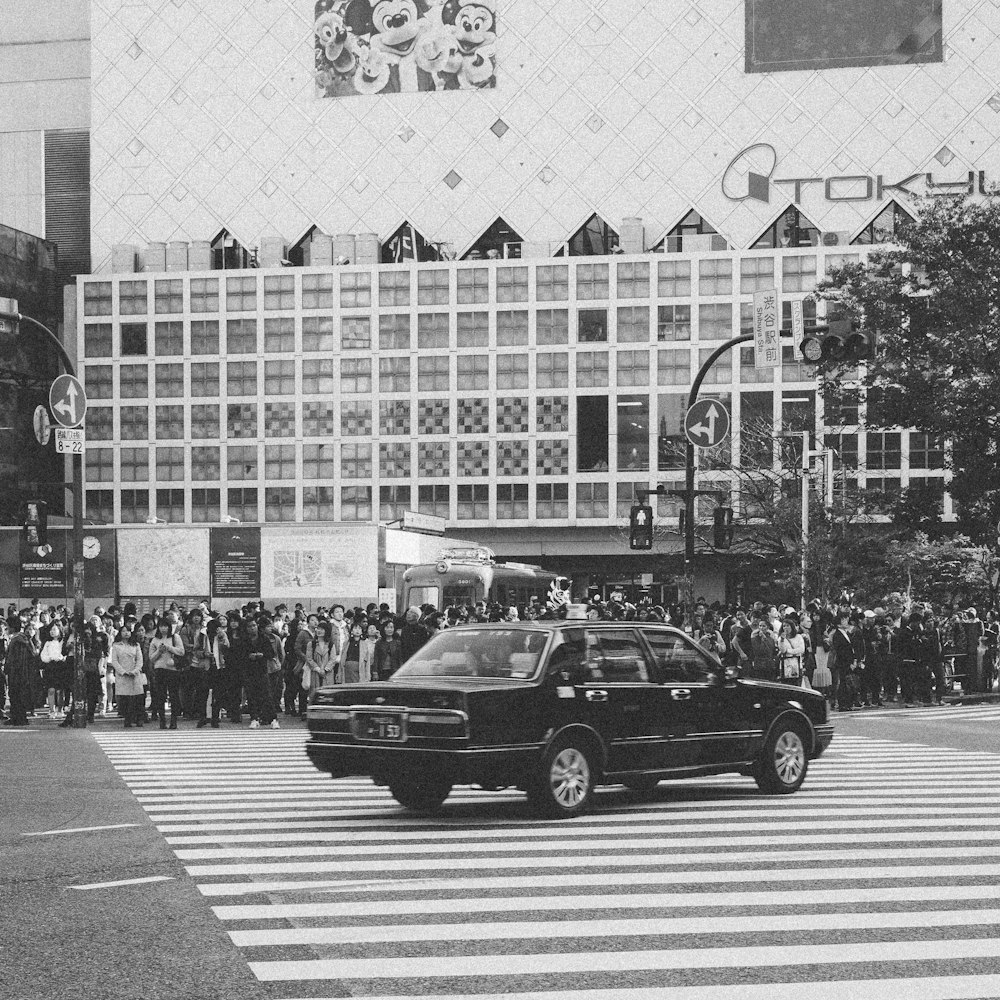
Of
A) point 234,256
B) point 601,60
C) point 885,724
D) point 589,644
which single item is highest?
point 601,60

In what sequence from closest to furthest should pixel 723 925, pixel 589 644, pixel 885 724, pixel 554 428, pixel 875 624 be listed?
pixel 723 925 → pixel 589 644 → pixel 885 724 → pixel 875 624 → pixel 554 428

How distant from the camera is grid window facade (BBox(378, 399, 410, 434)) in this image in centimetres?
8538

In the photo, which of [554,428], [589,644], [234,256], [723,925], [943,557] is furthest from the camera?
[234,256]

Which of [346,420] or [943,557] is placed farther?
[346,420]

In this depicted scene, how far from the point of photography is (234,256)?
91000mm

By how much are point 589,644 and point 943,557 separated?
28402mm

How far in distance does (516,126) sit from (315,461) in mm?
20791

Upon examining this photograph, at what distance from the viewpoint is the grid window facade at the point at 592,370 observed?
83812mm

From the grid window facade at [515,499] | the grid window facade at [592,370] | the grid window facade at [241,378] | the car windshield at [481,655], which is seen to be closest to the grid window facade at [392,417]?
the grid window facade at [515,499]

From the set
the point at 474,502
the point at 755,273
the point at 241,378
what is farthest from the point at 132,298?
the point at 755,273

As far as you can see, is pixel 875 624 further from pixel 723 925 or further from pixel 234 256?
pixel 234 256

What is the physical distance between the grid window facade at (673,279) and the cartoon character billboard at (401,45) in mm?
15238

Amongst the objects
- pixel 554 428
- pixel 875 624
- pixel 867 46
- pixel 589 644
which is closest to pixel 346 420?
pixel 554 428

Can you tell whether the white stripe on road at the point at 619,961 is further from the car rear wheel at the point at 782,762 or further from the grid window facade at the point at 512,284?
the grid window facade at the point at 512,284
